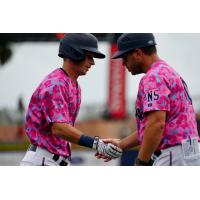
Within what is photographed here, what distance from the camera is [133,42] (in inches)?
176

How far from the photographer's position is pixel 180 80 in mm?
4258

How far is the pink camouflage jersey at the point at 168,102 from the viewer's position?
409cm

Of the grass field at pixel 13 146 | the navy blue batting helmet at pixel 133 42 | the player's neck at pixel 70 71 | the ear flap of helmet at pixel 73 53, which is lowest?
the grass field at pixel 13 146

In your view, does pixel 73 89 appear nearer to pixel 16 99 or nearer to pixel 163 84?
pixel 163 84

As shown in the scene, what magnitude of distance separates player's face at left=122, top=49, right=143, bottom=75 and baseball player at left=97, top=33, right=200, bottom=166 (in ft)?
0.16

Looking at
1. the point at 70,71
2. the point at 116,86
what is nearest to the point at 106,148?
the point at 70,71

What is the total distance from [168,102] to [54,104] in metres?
0.98

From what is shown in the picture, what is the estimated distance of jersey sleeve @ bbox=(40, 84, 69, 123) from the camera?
179 inches

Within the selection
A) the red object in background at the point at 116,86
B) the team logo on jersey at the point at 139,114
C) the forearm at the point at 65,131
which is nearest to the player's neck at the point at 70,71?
the forearm at the point at 65,131

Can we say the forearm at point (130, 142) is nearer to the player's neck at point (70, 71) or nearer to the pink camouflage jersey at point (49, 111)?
the pink camouflage jersey at point (49, 111)

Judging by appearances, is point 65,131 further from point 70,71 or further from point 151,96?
point 151,96

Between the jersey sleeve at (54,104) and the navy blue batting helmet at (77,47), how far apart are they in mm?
395
